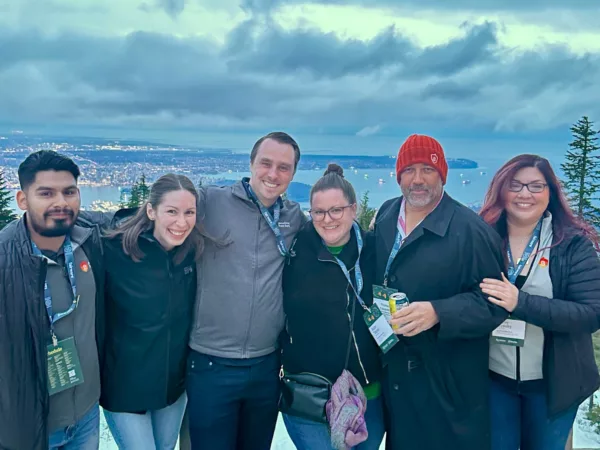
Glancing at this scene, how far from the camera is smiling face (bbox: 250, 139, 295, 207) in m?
3.46

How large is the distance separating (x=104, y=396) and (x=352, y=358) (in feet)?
5.67

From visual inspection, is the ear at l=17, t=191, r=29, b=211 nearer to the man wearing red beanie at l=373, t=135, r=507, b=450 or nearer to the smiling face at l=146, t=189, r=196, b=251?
the smiling face at l=146, t=189, r=196, b=251

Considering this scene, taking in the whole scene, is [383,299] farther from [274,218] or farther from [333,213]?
[274,218]

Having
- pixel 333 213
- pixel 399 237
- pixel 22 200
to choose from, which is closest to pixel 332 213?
pixel 333 213

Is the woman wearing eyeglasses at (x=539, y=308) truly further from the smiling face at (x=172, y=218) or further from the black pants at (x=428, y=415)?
the smiling face at (x=172, y=218)

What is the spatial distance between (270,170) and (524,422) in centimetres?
261

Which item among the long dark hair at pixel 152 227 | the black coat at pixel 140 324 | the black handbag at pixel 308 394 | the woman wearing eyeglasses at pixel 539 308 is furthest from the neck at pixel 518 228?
the black coat at pixel 140 324

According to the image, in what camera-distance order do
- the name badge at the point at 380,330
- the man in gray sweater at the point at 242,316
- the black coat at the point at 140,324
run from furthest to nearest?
the man in gray sweater at the point at 242,316, the black coat at the point at 140,324, the name badge at the point at 380,330

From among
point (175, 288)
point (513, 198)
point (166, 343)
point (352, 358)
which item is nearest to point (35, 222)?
point (175, 288)

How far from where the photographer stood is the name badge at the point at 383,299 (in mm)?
2957

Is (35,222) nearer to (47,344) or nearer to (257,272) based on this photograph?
(47,344)

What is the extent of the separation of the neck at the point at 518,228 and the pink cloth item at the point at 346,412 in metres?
1.57

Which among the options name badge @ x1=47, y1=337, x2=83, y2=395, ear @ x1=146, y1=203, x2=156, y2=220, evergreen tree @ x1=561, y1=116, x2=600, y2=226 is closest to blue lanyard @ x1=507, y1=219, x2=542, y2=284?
ear @ x1=146, y1=203, x2=156, y2=220

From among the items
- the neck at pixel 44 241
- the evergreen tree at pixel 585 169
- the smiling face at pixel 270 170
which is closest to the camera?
the neck at pixel 44 241
